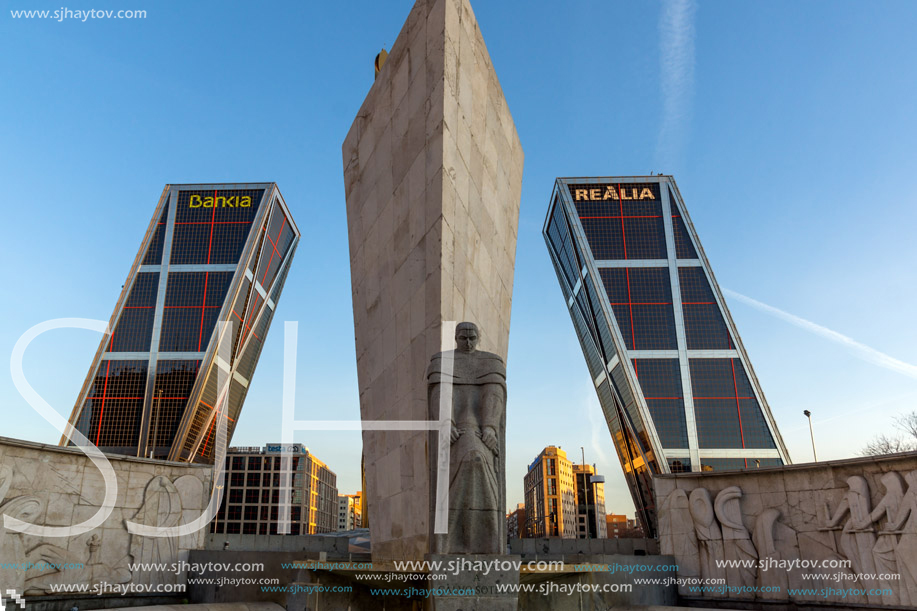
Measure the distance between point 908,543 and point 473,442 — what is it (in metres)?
8.23

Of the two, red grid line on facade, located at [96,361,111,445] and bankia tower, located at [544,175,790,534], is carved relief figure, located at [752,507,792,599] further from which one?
red grid line on facade, located at [96,361,111,445]

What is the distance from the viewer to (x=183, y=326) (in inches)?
→ 2100

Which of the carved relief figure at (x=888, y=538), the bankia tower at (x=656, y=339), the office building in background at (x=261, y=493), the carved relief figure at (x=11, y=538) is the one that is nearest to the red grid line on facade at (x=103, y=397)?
the office building in background at (x=261, y=493)

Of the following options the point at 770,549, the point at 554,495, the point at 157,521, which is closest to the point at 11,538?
the point at 157,521

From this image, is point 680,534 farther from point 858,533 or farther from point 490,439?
point 490,439

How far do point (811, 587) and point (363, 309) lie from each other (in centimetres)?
903

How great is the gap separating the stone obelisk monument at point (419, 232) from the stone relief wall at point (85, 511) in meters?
4.43

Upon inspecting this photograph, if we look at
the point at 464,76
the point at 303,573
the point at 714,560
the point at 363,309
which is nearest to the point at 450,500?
the point at 303,573

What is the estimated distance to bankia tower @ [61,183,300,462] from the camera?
5134cm

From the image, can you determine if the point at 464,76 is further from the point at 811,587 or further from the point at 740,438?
the point at 740,438

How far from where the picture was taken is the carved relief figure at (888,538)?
1034 cm

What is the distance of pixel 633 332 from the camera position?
4922 centimetres

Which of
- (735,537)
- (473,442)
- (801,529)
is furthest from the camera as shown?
(735,537)

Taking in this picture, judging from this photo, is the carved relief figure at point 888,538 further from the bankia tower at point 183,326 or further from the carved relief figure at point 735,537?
the bankia tower at point 183,326
